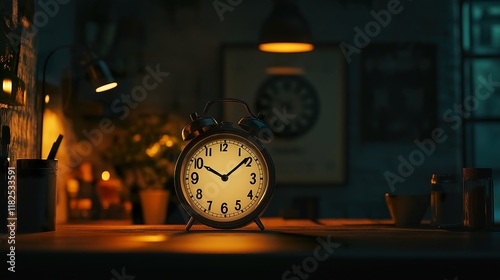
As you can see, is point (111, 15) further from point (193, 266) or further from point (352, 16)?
point (193, 266)

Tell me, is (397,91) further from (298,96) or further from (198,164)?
(198,164)

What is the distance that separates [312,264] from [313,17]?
3.70 m

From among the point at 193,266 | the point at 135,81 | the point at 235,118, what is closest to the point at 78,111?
the point at 135,81

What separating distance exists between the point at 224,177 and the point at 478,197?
1.71 ft

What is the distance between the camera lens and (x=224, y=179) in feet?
4.88

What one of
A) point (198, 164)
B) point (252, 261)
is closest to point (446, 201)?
point (198, 164)

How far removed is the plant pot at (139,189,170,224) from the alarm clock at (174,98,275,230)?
2073 mm

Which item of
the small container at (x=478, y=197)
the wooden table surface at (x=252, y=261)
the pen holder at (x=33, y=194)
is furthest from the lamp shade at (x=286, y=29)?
the wooden table surface at (x=252, y=261)

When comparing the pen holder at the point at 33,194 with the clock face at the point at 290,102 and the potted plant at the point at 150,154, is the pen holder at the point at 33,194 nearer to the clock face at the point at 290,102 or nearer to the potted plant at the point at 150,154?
the potted plant at the point at 150,154

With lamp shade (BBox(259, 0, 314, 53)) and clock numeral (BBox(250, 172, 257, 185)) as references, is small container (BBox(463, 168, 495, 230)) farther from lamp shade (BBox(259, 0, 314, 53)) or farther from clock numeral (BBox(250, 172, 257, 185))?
lamp shade (BBox(259, 0, 314, 53))

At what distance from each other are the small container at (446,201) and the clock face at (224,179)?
380 millimetres

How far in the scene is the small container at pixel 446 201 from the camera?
1581mm

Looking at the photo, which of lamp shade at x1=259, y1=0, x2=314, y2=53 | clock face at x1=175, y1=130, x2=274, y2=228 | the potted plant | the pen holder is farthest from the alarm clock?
the potted plant

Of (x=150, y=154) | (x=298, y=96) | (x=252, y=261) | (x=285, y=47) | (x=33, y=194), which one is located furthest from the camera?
(x=298, y=96)
